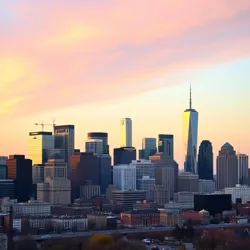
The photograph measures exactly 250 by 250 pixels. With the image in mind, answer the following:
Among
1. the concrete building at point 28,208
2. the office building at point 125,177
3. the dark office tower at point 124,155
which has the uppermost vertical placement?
the dark office tower at point 124,155

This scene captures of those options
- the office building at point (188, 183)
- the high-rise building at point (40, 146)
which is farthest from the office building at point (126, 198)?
the high-rise building at point (40, 146)

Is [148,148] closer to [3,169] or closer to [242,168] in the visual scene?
[242,168]

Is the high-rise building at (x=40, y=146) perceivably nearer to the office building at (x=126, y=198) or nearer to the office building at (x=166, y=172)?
the office building at (x=166, y=172)

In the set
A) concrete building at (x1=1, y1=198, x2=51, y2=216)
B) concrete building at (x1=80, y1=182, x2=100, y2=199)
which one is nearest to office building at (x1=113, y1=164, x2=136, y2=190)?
concrete building at (x1=80, y1=182, x2=100, y2=199)

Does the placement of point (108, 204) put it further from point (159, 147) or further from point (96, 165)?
point (159, 147)

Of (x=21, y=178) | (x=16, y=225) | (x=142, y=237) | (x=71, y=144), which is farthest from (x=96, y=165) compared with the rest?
(x=142, y=237)

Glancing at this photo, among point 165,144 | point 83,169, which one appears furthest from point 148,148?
point 83,169
